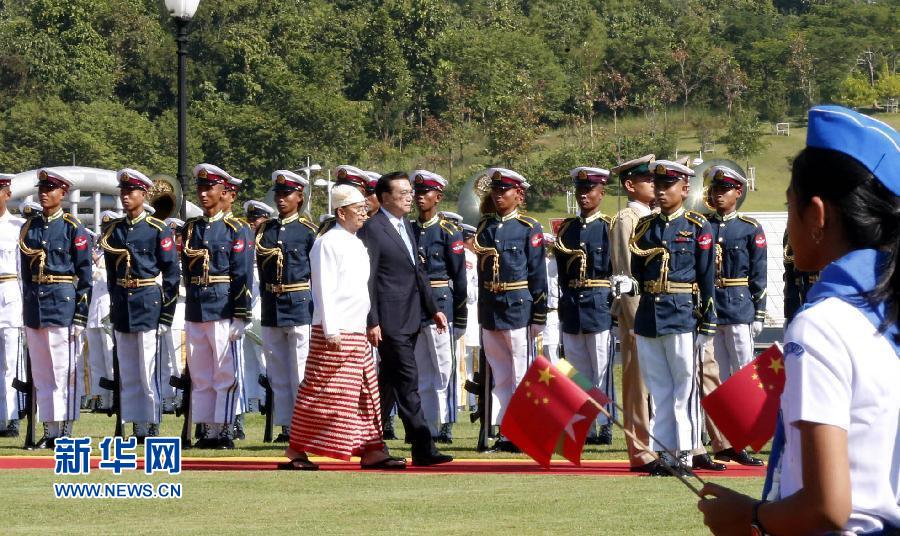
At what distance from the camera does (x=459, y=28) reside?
106500mm

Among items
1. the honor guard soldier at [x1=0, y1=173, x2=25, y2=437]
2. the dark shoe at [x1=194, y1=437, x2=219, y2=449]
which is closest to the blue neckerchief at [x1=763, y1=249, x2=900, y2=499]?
the dark shoe at [x1=194, y1=437, x2=219, y2=449]

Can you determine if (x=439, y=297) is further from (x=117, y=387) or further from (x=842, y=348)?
(x=842, y=348)

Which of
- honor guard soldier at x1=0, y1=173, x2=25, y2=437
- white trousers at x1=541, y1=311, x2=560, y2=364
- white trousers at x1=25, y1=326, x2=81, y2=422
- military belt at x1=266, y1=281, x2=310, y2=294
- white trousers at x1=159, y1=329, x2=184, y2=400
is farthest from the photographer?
white trousers at x1=541, y1=311, x2=560, y2=364

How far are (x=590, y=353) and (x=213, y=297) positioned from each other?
126 inches

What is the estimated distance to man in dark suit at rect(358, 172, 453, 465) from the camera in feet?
37.2

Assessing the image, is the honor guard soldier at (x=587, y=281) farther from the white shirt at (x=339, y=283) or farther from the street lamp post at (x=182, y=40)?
the street lamp post at (x=182, y=40)

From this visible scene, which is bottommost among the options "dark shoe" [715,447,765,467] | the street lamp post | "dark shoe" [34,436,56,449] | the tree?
"dark shoe" [715,447,765,467]

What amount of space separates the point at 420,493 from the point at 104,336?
10566mm

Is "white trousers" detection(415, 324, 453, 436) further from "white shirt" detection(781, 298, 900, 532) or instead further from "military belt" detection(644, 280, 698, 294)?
"white shirt" detection(781, 298, 900, 532)

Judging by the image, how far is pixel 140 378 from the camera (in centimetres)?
1374

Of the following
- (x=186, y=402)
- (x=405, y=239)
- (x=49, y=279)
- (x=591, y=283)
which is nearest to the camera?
(x=405, y=239)

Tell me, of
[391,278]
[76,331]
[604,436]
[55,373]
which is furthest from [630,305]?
[55,373]

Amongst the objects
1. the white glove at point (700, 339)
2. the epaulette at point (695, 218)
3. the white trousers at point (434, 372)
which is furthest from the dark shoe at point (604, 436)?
the epaulette at point (695, 218)

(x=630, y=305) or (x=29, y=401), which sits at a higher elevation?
(x=630, y=305)
